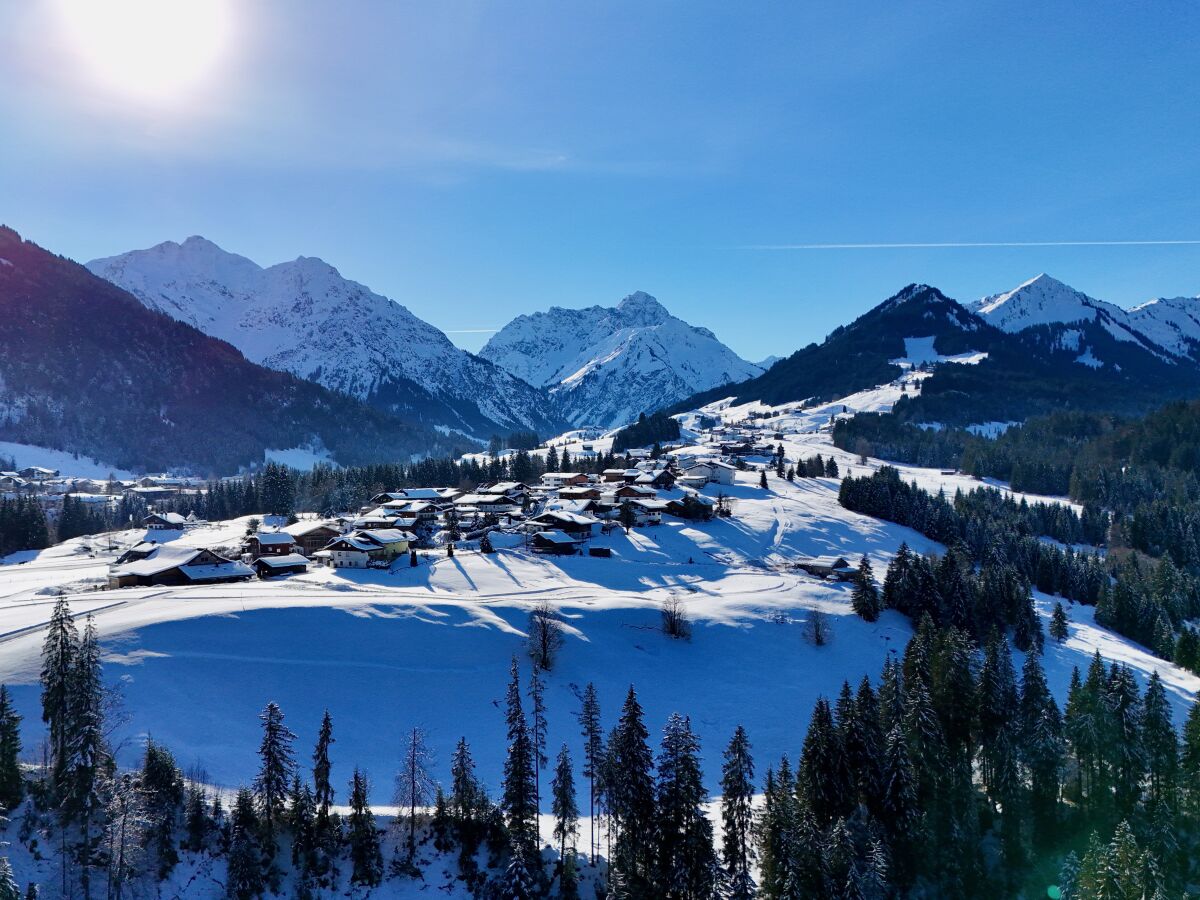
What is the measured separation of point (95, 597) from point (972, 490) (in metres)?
169

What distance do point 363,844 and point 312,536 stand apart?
62558mm

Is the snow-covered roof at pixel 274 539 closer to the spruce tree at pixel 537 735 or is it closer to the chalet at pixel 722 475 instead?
the spruce tree at pixel 537 735

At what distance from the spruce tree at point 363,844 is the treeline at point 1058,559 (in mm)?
82317

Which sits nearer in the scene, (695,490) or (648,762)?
(648,762)

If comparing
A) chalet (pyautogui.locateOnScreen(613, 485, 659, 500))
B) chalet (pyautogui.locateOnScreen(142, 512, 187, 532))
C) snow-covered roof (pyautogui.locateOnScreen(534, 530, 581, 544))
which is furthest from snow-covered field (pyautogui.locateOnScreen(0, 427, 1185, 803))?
chalet (pyautogui.locateOnScreen(142, 512, 187, 532))

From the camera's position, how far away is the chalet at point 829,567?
8706cm

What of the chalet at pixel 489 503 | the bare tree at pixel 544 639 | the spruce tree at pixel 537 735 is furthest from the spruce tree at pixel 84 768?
the chalet at pixel 489 503

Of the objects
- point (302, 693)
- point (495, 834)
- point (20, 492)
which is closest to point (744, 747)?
point (495, 834)

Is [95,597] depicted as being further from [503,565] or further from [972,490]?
[972,490]

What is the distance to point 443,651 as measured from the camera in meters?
54.3

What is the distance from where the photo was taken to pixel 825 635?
66188 millimetres

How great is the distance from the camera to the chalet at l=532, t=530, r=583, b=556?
87375 millimetres

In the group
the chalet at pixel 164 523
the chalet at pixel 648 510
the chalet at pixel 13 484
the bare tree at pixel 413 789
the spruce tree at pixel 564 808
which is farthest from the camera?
the chalet at pixel 13 484

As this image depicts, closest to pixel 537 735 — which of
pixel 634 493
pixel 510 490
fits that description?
pixel 634 493
